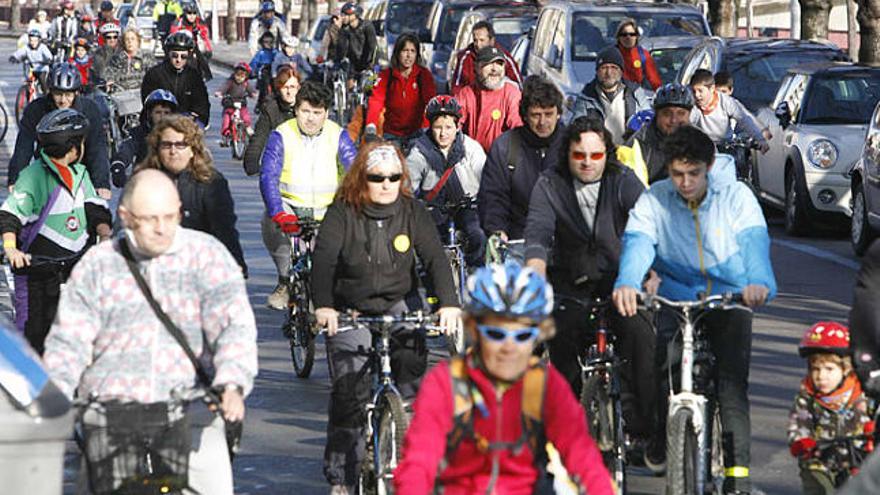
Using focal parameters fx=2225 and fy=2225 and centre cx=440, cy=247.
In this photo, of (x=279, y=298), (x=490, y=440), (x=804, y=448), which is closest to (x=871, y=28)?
(x=279, y=298)

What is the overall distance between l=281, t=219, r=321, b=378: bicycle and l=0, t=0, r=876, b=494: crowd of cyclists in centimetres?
9

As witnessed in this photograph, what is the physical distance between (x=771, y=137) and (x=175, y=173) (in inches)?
407

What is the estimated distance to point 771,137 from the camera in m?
20.2

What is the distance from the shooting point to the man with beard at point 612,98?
16.0 meters

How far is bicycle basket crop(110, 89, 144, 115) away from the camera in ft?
85.1

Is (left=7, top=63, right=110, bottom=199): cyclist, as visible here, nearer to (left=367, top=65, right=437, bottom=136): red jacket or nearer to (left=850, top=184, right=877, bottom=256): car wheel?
(left=367, top=65, right=437, bottom=136): red jacket

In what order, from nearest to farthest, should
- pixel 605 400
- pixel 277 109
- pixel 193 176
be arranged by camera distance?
pixel 605 400
pixel 193 176
pixel 277 109

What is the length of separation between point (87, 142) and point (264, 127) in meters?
4.03

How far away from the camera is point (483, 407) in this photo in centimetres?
565

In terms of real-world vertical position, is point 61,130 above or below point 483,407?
above

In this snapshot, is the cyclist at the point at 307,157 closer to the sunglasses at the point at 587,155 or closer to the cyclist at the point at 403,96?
the sunglasses at the point at 587,155

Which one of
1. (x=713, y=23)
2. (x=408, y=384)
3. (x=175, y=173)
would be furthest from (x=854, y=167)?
(x=713, y=23)

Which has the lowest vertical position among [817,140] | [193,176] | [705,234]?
[817,140]

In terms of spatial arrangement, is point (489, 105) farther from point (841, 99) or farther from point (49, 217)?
point (841, 99)
